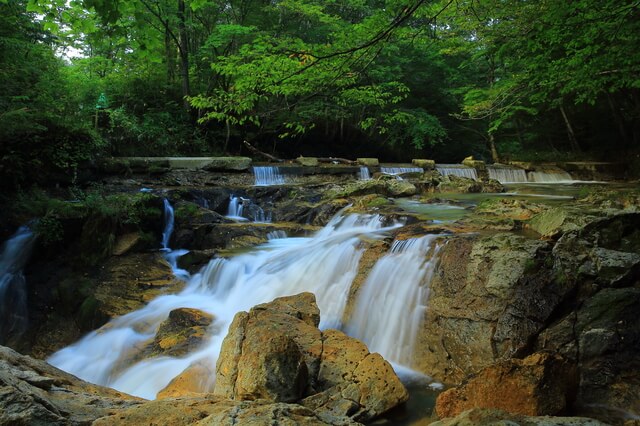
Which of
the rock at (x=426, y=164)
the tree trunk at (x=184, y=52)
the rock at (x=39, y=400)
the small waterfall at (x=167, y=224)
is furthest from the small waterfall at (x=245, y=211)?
Answer: the rock at (x=426, y=164)

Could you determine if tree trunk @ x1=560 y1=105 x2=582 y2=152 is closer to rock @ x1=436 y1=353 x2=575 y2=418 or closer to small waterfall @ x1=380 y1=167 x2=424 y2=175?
small waterfall @ x1=380 y1=167 x2=424 y2=175

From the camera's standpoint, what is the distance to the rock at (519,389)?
10.5 ft

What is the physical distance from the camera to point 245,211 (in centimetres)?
1148

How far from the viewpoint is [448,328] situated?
4.86m

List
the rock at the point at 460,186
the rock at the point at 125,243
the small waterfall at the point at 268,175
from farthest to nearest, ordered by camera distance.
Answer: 1. the small waterfall at the point at 268,175
2. the rock at the point at 460,186
3. the rock at the point at 125,243

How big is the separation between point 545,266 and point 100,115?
47.6 ft

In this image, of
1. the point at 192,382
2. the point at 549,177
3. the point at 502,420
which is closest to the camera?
the point at 502,420

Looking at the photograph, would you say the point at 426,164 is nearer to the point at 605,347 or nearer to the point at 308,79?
the point at 308,79

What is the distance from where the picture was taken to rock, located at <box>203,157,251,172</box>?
1420cm

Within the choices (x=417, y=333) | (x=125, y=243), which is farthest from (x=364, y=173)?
(x=417, y=333)

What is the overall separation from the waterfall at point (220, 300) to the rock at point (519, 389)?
7.59ft

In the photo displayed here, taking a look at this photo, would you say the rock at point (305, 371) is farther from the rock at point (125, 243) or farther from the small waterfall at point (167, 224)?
the small waterfall at point (167, 224)

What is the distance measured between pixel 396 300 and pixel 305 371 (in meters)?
2.16

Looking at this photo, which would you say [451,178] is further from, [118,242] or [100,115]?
[100,115]
